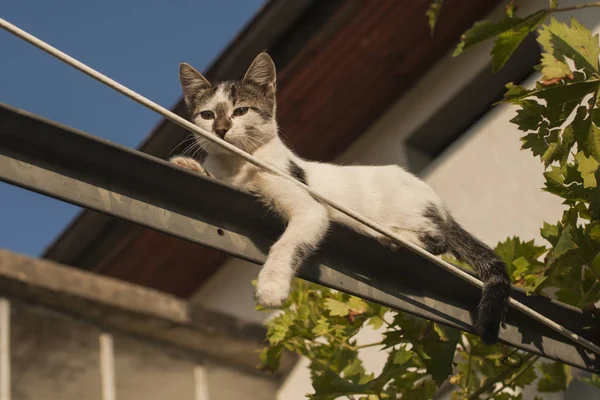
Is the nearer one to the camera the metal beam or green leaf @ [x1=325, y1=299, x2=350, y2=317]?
the metal beam

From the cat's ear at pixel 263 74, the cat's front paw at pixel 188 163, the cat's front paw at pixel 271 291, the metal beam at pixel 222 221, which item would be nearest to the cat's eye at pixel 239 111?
the cat's ear at pixel 263 74

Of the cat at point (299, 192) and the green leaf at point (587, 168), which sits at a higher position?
the green leaf at point (587, 168)

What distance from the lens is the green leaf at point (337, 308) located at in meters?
3.89

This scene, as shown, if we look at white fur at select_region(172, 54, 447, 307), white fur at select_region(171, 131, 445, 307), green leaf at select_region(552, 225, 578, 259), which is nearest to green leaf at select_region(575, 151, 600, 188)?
green leaf at select_region(552, 225, 578, 259)

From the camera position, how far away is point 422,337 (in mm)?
3730

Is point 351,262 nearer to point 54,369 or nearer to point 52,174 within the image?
point 52,174

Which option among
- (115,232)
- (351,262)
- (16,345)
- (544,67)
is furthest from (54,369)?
(544,67)

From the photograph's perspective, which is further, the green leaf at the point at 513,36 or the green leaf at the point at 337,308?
the green leaf at the point at 337,308

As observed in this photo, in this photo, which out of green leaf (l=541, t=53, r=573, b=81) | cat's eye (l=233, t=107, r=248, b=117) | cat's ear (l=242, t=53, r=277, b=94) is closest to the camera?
green leaf (l=541, t=53, r=573, b=81)

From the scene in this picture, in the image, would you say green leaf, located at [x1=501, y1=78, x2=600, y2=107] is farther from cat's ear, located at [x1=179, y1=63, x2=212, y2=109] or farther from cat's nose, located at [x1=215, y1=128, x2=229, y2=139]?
cat's ear, located at [x1=179, y1=63, x2=212, y2=109]

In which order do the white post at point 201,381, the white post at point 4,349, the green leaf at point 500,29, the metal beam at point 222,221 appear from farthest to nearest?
the white post at point 201,381, the white post at point 4,349, the green leaf at point 500,29, the metal beam at point 222,221

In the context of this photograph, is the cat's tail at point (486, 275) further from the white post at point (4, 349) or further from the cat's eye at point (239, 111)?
the white post at point (4, 349)

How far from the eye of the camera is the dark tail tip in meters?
3.38

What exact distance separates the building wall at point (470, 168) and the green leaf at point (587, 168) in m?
2.08
